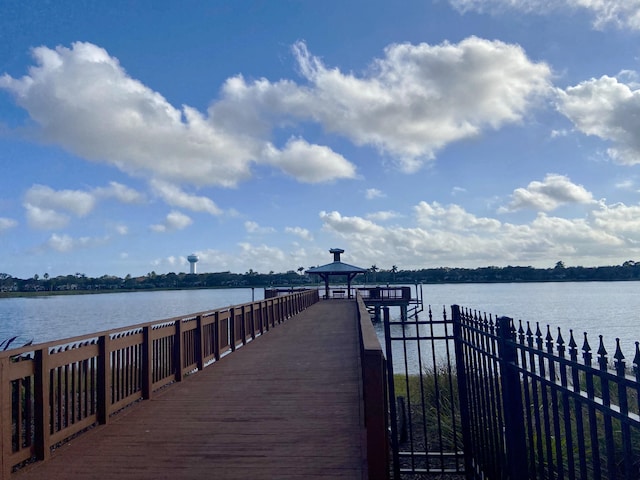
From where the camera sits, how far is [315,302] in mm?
32781

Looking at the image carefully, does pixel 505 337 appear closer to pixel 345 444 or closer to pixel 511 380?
pixel 511 380

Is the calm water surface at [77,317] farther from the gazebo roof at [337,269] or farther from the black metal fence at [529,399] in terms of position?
the black metal fence at [529,399]

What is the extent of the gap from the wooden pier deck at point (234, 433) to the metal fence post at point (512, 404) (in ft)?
4.00

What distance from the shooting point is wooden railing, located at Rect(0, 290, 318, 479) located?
169 inches

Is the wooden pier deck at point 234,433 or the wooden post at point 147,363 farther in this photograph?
the wooden post at point 147,363

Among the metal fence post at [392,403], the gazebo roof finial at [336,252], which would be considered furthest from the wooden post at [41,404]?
the gazebo roof finial at [336,252]

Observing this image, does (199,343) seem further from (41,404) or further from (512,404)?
(512,404)

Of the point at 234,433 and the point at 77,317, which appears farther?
the point at 77,317

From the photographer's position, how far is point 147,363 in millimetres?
6781

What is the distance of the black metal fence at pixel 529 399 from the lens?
2.38 metres

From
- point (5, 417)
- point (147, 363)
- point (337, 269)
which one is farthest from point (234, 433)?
point (337, 269)

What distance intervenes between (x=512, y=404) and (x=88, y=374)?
4593 millimetres

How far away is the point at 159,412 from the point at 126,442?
1.14m

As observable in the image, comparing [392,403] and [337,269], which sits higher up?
[337,269]
